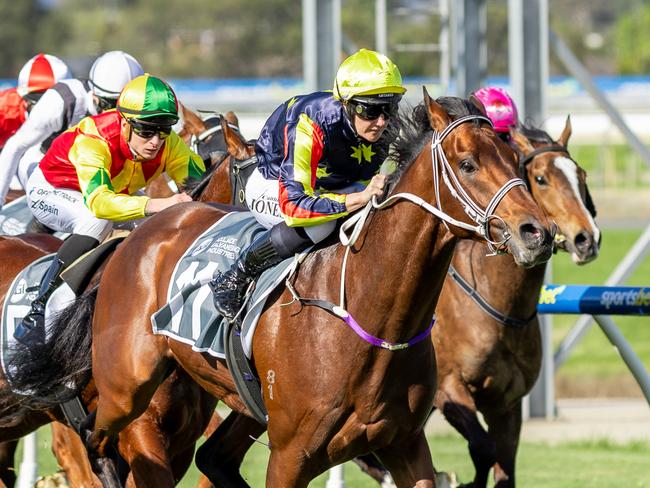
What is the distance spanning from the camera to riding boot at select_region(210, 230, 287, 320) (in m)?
4.81

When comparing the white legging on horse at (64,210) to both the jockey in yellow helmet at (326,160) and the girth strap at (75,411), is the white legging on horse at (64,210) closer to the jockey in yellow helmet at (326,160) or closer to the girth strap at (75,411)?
the girth strap at (75,411)

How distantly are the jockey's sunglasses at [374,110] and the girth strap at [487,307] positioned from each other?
6.48 feet

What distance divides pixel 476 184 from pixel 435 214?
0.20 meters

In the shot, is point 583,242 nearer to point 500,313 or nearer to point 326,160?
point 500,313

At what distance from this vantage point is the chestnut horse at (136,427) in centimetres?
545

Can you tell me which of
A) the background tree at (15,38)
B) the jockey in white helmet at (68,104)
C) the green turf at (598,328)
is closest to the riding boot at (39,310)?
the jockey in white helmet at (68,104)

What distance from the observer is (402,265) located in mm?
4410

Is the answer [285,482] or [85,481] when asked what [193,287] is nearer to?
[285,482]

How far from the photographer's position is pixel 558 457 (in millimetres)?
8125

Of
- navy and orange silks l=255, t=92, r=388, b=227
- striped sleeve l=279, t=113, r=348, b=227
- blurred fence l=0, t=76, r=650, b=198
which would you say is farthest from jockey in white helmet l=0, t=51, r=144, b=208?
blurred fence l=0, t=76, r=650, b=198

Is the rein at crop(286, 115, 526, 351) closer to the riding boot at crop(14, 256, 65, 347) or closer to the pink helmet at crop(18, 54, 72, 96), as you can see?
the riding boot at crop(14, 256, 65, 347)

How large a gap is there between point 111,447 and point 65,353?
45 cm

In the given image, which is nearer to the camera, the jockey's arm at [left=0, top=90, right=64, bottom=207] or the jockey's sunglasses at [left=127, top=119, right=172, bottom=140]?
the jockey's sunglasses at [left=127, top=119, right=172, bottom=140]

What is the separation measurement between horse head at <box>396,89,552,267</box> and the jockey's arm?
2722mm
